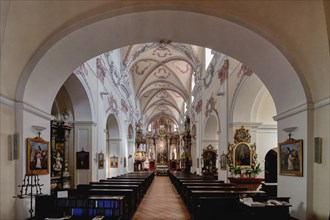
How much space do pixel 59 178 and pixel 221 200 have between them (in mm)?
6124

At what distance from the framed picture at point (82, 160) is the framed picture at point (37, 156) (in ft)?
16.3

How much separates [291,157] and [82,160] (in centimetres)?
787

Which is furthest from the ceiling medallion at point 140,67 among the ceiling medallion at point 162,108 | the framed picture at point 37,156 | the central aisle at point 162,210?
the framed picture at point 37,156

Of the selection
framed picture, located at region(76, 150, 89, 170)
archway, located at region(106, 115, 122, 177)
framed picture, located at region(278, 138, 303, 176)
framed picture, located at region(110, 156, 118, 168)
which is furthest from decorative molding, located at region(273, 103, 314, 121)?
framed picture, located at region(110, 156, 118, 168)

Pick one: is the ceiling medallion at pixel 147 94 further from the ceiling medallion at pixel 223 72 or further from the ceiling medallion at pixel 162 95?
the ceiling medallion at pixel 223 72

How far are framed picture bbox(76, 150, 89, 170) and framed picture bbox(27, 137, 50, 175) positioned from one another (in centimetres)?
497

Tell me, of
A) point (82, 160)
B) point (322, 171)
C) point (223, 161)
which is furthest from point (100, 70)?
point (322, 171)

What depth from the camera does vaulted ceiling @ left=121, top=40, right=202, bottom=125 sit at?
20.1 meters

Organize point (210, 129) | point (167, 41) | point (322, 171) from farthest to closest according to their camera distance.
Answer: point (210, 129) → point (167, 41) → point (322, 171)

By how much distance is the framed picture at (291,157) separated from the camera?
6.11 meters

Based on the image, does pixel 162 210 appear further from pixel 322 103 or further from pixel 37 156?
pixel 322 103

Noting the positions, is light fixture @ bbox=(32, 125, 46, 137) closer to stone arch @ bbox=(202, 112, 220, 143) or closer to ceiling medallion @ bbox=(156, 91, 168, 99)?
stone arch @ bbox=(202, 112, 220, 143)

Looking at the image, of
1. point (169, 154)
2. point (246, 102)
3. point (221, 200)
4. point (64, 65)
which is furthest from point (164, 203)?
point (169, 154)

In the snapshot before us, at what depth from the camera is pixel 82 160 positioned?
472 inches
